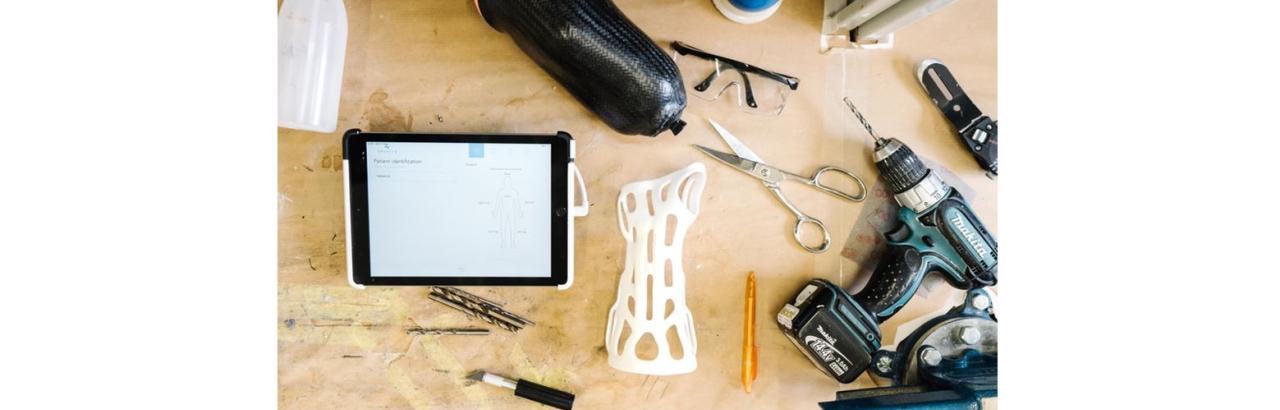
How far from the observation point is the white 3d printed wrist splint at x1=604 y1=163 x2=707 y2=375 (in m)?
0.91

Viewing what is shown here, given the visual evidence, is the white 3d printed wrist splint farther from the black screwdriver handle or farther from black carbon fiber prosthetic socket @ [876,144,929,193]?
black carbon fiber prosthetic socket @ [876,144,929,193]

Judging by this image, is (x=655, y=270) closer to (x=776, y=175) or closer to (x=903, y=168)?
(x=776, y=175)

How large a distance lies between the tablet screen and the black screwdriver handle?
0.19 metres

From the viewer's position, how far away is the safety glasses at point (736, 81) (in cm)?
95

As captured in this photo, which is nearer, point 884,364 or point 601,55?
point 601,55

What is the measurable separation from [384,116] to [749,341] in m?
0.63

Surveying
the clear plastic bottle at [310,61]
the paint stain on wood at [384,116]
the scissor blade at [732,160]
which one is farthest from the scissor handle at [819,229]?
the clear plastic bottle at [310,61]

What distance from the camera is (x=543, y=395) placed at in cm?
97

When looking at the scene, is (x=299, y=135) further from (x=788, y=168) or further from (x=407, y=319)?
(x=788, y=168)

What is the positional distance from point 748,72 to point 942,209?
335 millimetres

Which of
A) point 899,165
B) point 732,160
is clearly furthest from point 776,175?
point 899,165

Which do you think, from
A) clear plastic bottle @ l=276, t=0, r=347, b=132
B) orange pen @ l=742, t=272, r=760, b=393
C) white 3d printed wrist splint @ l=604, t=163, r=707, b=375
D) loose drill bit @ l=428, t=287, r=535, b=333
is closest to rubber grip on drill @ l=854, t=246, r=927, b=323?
orange pen @ l=742, t=272, r=760, b=393

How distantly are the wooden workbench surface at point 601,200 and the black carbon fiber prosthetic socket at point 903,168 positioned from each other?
5cm

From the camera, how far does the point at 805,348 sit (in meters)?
0.94
